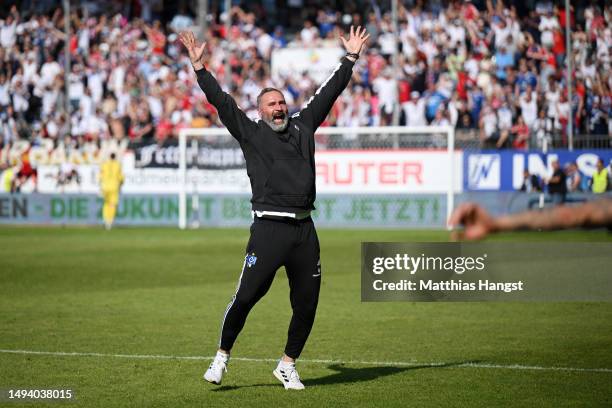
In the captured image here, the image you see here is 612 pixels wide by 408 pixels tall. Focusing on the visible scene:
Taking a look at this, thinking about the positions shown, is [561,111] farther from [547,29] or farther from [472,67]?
[472,67]

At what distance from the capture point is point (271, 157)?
8508mm

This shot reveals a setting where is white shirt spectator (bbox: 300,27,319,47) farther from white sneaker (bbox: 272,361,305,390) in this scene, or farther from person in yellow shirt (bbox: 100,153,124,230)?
white sneaker (bbox: 272,361,305,390)

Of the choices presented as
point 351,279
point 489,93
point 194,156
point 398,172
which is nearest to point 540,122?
point 489,93

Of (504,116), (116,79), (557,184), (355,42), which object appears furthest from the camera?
(116,79)

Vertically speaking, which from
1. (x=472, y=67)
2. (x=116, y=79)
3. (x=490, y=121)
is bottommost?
(x=490, y=121)

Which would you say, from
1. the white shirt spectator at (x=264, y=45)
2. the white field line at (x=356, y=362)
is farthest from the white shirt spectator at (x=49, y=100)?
the white field line at (x=356, y=362)

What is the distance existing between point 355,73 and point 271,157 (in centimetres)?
2317

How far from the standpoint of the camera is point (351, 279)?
17828 mm

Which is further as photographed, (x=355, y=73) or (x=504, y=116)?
(x=355, y=73)

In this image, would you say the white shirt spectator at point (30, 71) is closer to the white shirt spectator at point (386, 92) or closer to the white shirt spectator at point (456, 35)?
the white shirt spectator at point (386, 92)

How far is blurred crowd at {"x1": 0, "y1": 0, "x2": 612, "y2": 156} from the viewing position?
27891 millimetres

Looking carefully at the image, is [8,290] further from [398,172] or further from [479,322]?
[398,172]

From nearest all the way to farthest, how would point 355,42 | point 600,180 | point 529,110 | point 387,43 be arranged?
point 355,42 < point 600,180 < point 529,110 < point 387,43

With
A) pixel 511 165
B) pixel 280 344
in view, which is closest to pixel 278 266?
pixel 280 344
